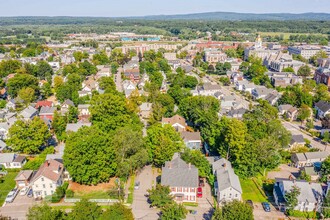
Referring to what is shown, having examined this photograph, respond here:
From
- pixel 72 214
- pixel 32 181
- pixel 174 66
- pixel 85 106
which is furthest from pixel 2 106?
pixel 174 66

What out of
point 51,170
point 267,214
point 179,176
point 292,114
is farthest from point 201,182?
point 292,114

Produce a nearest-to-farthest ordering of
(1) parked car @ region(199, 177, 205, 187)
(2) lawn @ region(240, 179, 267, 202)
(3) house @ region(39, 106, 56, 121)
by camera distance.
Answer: (2) lawn @ region(240, 179, 267, 202) → (1) parked car @ region(199, 177, 205, 187) → (3) house @ region(39, 106, 56, 121)

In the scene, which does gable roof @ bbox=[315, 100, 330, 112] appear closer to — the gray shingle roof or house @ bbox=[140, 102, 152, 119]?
house @ bbox=[140, 102, 152, 119]

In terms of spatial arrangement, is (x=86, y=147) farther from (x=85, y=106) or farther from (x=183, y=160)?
(x=85, y=106)

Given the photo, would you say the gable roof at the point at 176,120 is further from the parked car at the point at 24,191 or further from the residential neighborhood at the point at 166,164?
the parked car at the point at 24,191

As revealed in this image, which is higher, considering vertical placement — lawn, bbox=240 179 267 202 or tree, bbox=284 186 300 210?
tree, bbox=284 186 300 210

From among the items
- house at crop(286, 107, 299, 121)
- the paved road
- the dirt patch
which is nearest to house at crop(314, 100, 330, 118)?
house at crop(286, 107, 299, 121)

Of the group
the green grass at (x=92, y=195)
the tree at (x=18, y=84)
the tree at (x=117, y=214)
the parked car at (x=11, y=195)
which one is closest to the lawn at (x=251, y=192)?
the tree at (x=117, y=214)
